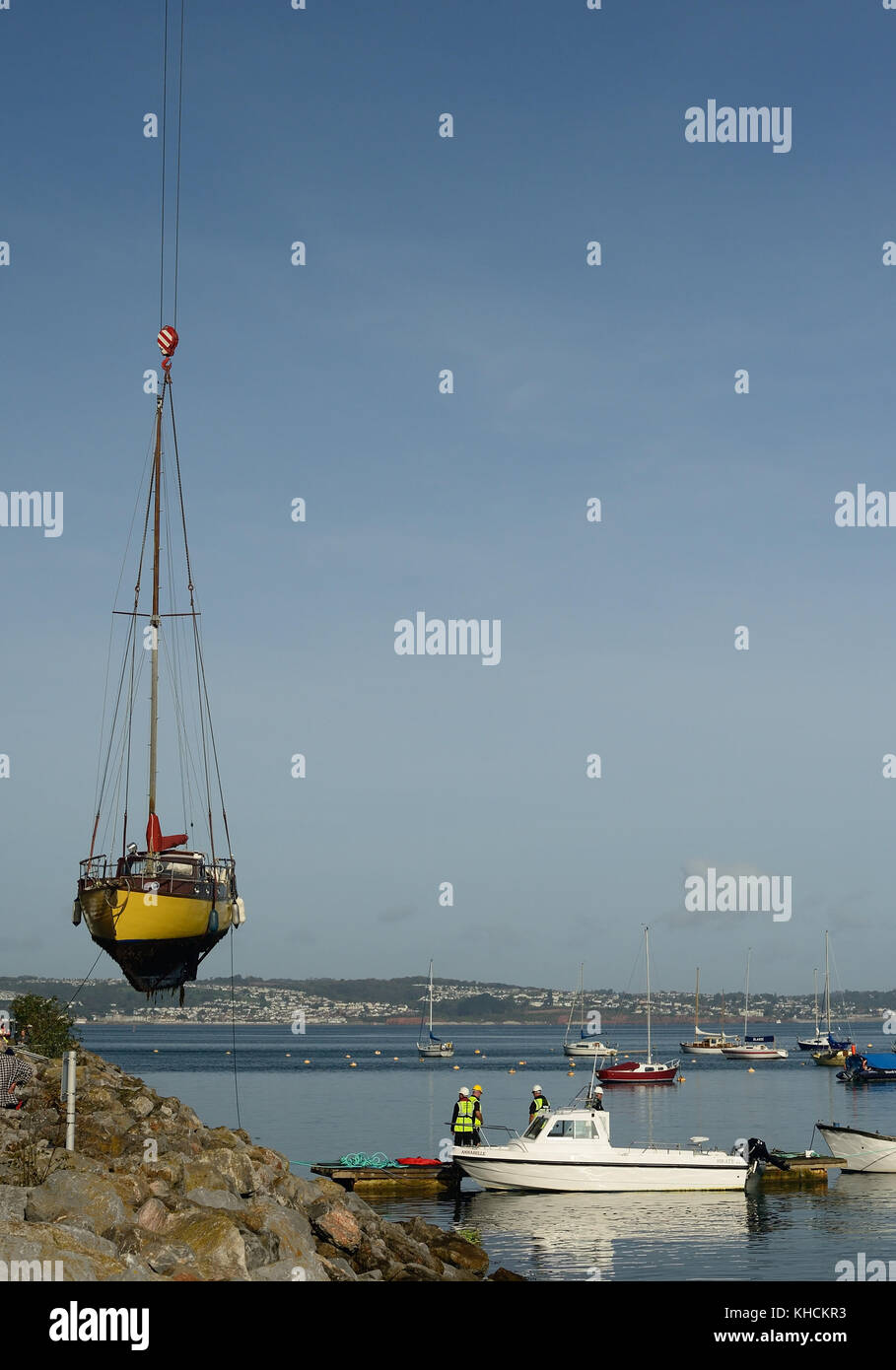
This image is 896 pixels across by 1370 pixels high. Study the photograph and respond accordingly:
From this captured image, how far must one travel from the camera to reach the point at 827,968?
158000mm

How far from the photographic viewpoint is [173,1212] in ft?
68.9

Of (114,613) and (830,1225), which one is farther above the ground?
(114,613)

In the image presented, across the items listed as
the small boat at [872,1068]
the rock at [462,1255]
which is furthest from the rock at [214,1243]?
the small boat at [872,1068]

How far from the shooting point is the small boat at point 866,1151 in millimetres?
42688

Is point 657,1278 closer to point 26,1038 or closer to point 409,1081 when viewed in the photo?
point 26,1038

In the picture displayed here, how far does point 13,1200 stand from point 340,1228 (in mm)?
7508

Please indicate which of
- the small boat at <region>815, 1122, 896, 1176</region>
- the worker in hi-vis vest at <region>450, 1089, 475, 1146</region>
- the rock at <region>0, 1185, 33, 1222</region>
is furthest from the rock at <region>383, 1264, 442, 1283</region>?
the small boat at <region>815, 1122, 896, 1176</region>

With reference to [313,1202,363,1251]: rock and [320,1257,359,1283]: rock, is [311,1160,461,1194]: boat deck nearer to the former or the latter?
[313,1202,363,1251]: rock

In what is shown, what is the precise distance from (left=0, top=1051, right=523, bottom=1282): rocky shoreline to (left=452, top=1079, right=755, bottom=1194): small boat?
26.2ft

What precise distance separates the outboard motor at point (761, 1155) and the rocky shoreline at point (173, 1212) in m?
14.0

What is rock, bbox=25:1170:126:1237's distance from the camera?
1894 centimetres

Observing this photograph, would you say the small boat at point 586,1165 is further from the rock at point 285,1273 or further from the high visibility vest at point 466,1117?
the rock at point 285,1273
